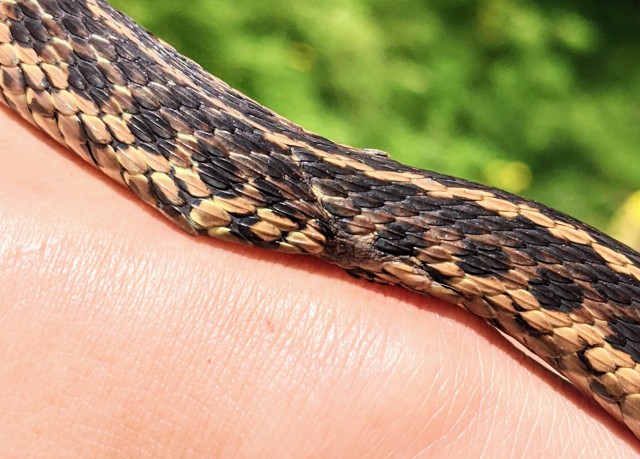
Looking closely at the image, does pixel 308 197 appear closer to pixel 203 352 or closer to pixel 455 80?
pixel 203 352

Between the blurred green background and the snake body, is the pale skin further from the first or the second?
the blurred green background

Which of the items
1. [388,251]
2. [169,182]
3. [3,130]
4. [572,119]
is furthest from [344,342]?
[572,119]

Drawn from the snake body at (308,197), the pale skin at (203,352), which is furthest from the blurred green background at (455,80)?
the pale skin at (203,352)

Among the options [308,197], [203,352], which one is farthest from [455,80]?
[203,352]

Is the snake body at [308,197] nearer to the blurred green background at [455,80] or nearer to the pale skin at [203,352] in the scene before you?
the pale skin at [203,352]

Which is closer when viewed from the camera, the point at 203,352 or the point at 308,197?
the point at 203,352

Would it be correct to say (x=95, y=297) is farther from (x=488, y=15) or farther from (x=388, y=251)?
(x=488, y=15)

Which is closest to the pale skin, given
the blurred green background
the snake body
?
the snake body

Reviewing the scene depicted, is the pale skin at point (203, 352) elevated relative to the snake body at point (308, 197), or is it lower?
lower
